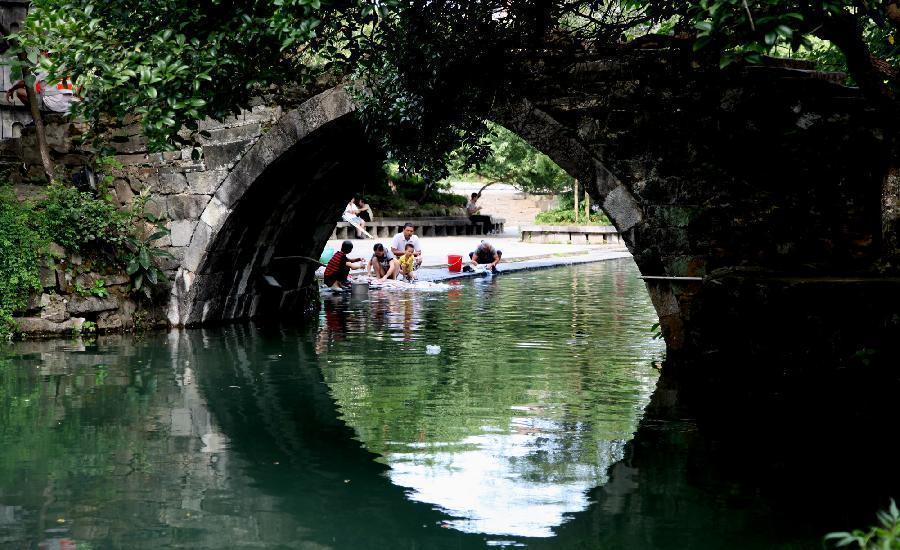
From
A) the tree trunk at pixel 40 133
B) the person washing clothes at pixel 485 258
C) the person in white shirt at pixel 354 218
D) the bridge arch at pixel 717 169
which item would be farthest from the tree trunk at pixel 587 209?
the bridge arch at pixel 717 169

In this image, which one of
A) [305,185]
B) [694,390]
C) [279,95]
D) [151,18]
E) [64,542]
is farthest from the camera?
[305,185]

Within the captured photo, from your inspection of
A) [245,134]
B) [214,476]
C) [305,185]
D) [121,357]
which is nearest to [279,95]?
[245,134]

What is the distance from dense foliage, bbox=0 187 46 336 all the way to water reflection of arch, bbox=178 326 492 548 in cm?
195

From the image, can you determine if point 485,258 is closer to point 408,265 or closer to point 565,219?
point 408,265

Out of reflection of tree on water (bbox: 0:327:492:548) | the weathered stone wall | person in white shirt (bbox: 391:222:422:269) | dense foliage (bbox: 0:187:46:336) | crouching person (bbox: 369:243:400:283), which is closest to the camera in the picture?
reflection of tree on water (bbox: 0:327:492:548)

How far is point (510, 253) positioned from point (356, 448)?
19.0 metres

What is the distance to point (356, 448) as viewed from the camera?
23.3ft

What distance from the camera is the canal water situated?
17.9ft

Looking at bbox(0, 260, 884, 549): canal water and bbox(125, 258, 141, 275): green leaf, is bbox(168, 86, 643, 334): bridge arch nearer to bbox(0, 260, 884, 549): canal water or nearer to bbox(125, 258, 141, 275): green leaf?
bbox(125, 258, 141, 275): green leaf

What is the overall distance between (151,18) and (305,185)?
612 cm

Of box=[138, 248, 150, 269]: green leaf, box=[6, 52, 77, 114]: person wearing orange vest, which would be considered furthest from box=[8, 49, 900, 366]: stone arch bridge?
box=[6, 52, 77, 114]: person wearing orange vest

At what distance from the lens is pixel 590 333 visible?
12.5 m

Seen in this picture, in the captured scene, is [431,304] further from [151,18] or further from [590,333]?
[151,18]

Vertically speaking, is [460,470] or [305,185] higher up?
[305,185]
